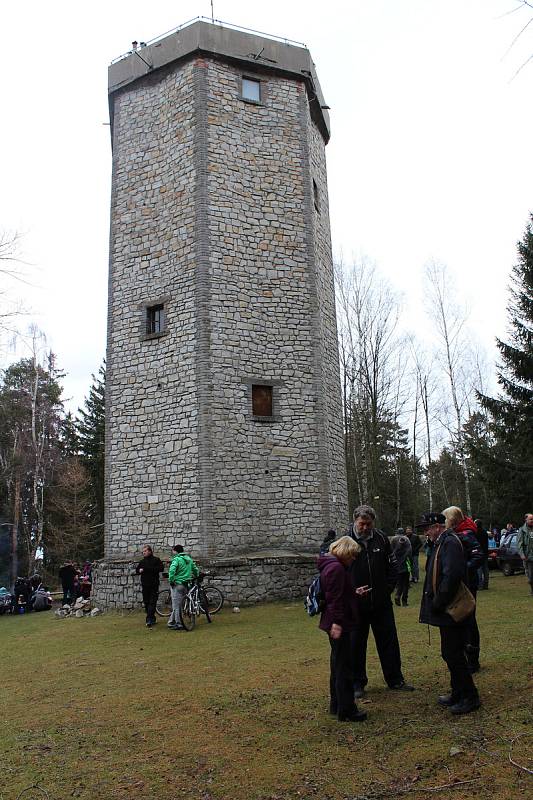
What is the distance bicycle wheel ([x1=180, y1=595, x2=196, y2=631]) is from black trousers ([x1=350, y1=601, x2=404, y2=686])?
5.86 metres

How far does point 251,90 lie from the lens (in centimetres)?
1656

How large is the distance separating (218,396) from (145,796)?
35.2 feet

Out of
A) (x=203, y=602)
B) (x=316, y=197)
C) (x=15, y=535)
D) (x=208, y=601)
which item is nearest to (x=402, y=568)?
(x=203, y=602)

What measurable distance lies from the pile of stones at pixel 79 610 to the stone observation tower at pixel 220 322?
0.37m

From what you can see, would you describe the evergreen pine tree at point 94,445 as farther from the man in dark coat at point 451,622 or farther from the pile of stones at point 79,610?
the man in dark coat at point 451,622

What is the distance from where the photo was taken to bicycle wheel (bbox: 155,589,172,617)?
516 inches

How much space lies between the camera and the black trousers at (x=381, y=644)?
18.1ft

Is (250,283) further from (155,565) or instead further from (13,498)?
(13,498)

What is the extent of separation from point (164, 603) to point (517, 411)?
420 inches

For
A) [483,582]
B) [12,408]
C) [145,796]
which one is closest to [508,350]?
[483,582]

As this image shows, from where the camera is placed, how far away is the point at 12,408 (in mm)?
33156

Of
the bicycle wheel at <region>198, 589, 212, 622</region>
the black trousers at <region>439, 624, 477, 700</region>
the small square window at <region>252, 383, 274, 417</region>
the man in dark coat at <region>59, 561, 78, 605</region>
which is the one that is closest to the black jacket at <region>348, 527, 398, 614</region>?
the black trousers at <region>439, 624, 477, 700</region>

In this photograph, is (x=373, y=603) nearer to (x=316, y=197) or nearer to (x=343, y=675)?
(x=343, y=675)

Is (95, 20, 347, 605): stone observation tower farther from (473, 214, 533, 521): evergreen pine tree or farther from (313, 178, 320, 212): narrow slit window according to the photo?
(473, 214, 533, 521): evergreen pine tree
